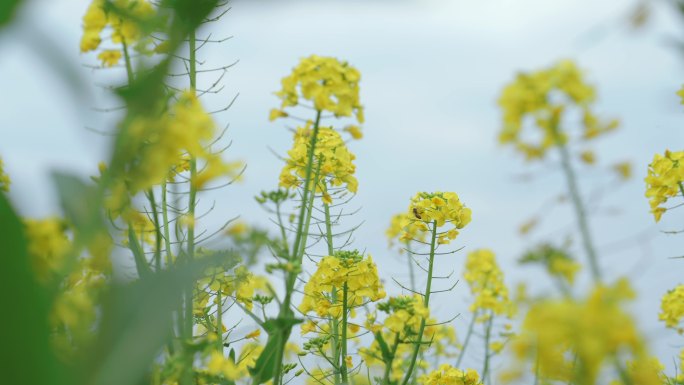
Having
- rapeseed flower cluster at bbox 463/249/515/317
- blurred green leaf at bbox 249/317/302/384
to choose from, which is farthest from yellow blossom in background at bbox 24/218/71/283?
rapeseed flower cluster at bbox 463/249/515/317

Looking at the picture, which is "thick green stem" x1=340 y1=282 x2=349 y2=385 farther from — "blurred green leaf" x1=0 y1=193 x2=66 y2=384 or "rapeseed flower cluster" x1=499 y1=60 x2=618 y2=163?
"blurred green leaf" x1=0 y1=193 x2=66 y2=384

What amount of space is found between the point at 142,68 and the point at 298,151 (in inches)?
92.8

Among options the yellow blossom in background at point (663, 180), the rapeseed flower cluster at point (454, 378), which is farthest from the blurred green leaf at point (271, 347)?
the yellow blossom in background at point (663, 180)

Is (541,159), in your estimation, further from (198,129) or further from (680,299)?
(680,299)

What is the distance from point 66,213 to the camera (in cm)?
95

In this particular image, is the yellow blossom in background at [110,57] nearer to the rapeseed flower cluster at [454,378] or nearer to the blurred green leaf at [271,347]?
the blurred green leaf at [271,347]

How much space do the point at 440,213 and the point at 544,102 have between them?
1636 mm

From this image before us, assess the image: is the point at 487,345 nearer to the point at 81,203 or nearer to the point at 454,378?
the point at 454,378

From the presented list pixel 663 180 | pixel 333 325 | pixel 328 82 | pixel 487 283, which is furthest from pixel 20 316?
pixel 487 283

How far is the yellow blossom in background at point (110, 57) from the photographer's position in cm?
230

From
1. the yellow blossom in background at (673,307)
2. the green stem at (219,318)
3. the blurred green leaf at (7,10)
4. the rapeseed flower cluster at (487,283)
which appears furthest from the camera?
the rapeseed flower cluster at (487,283)

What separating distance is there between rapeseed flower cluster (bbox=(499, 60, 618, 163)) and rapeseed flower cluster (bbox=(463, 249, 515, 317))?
3832 millimetres

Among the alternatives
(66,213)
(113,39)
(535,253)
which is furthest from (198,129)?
(113,39)

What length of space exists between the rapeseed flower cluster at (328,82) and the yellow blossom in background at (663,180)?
2.05 m
